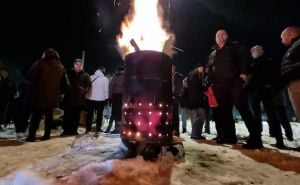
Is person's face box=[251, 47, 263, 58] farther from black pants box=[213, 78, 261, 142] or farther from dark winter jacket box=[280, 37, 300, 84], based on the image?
dark winter jacket box=[280, 37, 300, 84]

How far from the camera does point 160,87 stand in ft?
18.1

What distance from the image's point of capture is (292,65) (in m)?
5.27

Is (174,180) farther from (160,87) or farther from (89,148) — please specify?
(89,148)

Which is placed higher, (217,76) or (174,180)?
(217,76)

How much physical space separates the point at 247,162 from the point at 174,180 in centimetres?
196

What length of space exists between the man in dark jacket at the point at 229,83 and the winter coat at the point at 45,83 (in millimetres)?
3760

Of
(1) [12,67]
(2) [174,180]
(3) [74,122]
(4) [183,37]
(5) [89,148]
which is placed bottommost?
(2) [174,180]

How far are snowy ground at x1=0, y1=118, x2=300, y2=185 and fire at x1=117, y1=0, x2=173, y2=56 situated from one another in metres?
2.22

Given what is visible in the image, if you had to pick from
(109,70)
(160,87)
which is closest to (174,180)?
(160,87)

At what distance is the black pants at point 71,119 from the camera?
9.41 meters

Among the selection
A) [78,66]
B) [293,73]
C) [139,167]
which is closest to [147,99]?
[139,167]

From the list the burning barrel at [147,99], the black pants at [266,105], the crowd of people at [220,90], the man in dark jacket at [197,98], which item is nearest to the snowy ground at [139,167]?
the burning barrel at [147,99]

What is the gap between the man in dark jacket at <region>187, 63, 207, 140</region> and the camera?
8844 millimetres

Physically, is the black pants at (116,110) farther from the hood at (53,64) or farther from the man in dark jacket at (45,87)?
the hood at (53,64)
